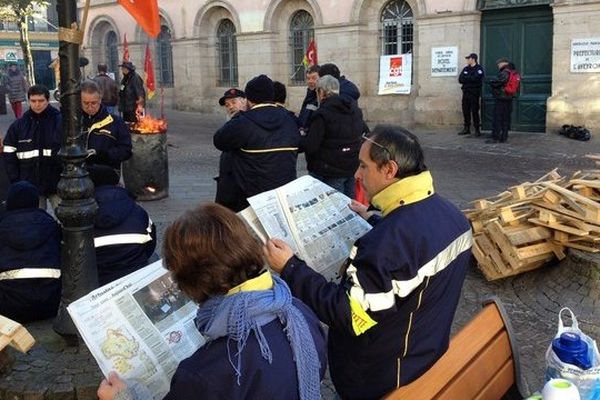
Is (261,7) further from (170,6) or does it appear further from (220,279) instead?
(220,279)

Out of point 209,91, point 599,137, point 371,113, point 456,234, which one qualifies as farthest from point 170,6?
point 456,234

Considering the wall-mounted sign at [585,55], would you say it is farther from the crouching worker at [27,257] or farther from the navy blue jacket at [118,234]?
the crouching worker at [27,257]

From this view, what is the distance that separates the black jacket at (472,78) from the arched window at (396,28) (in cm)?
272

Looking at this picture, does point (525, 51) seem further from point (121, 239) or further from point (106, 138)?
point (121, 239)

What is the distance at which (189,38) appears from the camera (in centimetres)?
2273

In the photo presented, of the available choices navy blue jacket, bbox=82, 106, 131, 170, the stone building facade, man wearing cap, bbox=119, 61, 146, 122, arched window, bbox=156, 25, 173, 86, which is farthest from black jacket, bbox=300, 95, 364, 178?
arched window, bbox=156, 25, 173, 86

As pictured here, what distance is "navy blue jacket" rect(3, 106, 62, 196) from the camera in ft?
19.4

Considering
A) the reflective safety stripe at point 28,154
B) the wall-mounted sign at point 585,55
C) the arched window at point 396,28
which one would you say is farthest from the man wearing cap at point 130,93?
the wall-mounted sign at point 585,55

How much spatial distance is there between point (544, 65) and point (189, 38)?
1234 cm

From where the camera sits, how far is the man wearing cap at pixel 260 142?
16.7 ft

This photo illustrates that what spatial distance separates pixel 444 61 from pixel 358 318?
14.4 m

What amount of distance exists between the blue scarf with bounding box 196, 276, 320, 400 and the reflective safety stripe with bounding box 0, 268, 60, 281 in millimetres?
2606

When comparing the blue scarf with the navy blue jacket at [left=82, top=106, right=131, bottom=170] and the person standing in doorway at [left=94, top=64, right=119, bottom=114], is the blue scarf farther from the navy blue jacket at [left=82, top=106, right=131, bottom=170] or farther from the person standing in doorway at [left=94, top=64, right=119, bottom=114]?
the person standing in doorway at [left=94, top=64, right=119, bottom=114]

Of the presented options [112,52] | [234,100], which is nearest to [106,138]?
[234,100]
